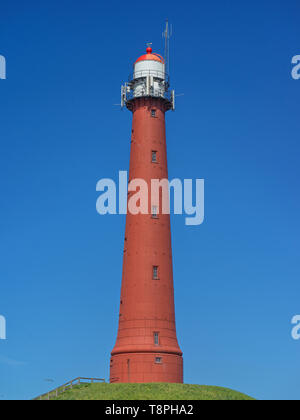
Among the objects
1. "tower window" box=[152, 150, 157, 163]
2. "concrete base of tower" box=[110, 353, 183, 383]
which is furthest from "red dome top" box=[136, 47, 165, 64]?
"concrete base of tower" box=[110, 353, 183, 383]

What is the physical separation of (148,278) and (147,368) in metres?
7.47

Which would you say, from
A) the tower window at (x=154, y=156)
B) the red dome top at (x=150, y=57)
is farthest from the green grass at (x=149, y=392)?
the red dome top at (x=150, y=57)

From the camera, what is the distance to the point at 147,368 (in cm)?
7244

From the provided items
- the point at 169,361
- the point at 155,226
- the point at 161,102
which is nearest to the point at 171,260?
the point at 155,226

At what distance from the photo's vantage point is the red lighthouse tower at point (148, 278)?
73000 mm

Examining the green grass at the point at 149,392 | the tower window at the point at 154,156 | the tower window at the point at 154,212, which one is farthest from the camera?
the tower window at the point at 154,156

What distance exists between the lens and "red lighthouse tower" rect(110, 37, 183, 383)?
73.0m

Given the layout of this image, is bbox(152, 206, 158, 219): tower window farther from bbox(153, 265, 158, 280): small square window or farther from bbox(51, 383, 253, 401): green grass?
bbox(51, 383, 253, 401): green grass

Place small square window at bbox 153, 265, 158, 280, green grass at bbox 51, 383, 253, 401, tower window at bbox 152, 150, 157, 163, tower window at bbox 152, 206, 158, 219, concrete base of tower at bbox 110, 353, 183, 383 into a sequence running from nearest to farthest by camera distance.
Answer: green grass at bbox 51, 383, 253, 401, concrete base of tower at bbox 110, 353, 183, 383, small square window at bbox 153, 265, 158, 280, tower window at bbox 152, 206, 158, 219, tower window at bbox 152, 150, 157, 163

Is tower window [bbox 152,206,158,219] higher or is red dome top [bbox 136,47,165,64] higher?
red dome top [bbox 136,47,165,64]

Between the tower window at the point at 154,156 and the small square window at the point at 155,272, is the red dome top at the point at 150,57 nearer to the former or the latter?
the tower window at the point at 154,156
